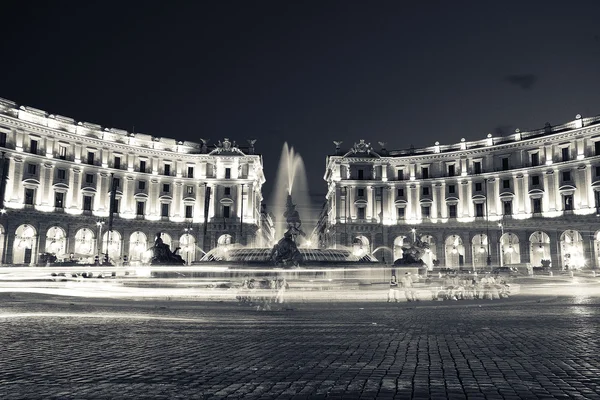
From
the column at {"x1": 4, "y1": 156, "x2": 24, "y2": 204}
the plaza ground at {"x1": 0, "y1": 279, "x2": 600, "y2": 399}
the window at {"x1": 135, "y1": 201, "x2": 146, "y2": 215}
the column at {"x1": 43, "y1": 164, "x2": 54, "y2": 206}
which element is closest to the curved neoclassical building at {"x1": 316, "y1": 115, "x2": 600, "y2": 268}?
the window at {"x1": 135, "y1": 201, "x2": 146, "y2": 215}

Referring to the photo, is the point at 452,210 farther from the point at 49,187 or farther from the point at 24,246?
the point at 24,246

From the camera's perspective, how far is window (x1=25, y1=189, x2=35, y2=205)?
5638cm

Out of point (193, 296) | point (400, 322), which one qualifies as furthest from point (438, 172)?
point (400, 322)

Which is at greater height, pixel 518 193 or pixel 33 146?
pixel 33 146

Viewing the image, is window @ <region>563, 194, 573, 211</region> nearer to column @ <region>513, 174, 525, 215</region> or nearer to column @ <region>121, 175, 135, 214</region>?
column @ <region>513, 174, 525, 215</region>

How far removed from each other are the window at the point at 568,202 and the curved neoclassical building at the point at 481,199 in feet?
0.38

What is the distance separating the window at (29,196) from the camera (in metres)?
56.4

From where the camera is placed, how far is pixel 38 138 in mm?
58062

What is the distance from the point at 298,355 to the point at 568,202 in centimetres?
5981

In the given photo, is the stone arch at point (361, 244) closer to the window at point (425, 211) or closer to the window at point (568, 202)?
the window at point (425, 211)

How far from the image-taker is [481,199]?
67.7m

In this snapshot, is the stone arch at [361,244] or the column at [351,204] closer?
the stone arch at [361,244]

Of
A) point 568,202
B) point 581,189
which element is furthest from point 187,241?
point 581,189

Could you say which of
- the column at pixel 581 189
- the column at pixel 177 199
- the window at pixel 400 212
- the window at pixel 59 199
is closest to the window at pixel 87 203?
the window at pixel 59 199
